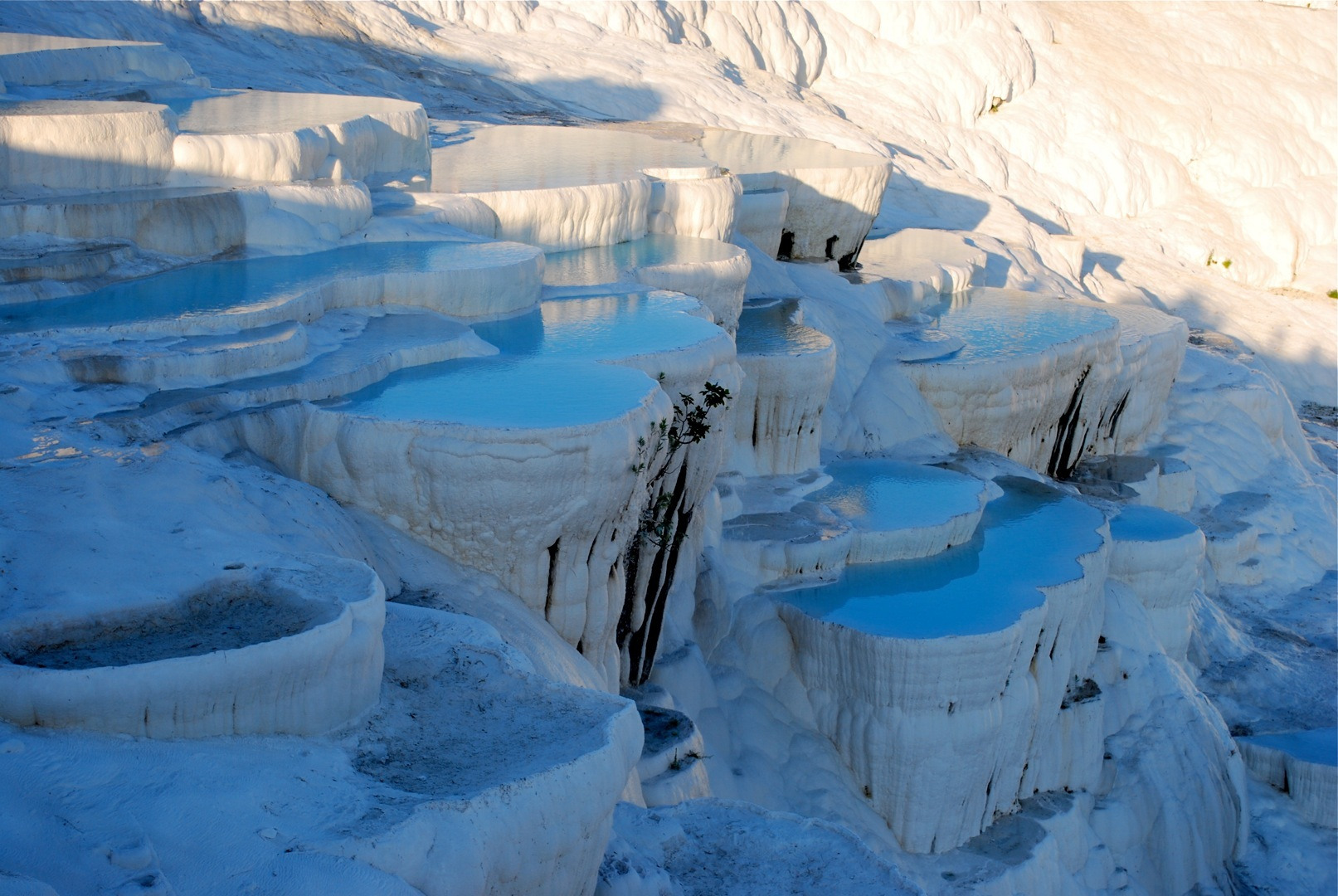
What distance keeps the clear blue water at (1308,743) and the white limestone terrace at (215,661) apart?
31.8 feet

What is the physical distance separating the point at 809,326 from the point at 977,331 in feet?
9.44

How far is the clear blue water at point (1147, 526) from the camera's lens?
11531 mm


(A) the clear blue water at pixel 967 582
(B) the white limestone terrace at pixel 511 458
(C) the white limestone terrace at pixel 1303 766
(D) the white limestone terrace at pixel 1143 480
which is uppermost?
(B) the white limestone terrace at pixel 511 458

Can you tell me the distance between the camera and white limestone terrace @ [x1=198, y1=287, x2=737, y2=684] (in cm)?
617

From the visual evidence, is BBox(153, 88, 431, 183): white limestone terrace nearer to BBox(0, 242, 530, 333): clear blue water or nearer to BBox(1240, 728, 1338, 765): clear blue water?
BBox(0, 242, 530, 333): clear blue water

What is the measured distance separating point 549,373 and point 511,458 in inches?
48.2

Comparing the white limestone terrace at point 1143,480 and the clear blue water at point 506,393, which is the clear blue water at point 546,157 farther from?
the white limestone terrace at point 1143,480

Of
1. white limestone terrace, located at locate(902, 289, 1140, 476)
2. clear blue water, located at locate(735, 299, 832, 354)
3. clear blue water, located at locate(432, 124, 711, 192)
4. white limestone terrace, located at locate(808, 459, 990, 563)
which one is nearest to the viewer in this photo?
white limestone terrace, located at locate(808, 459, 990, 563)

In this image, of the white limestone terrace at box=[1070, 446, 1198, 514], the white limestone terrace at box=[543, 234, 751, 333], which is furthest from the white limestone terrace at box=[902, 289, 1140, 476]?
the white limestone terrace at box=[543, 234, 751, 333]

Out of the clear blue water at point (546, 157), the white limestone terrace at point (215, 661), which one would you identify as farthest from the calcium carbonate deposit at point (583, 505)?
the clear blue water at point (546, 157)

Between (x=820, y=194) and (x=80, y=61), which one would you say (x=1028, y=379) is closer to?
(x=820, y=194)

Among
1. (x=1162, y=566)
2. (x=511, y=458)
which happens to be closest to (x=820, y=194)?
(x=1162, y=566)

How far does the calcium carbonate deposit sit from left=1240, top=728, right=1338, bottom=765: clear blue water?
0.28 feet

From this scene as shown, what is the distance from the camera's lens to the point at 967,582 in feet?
30.6
